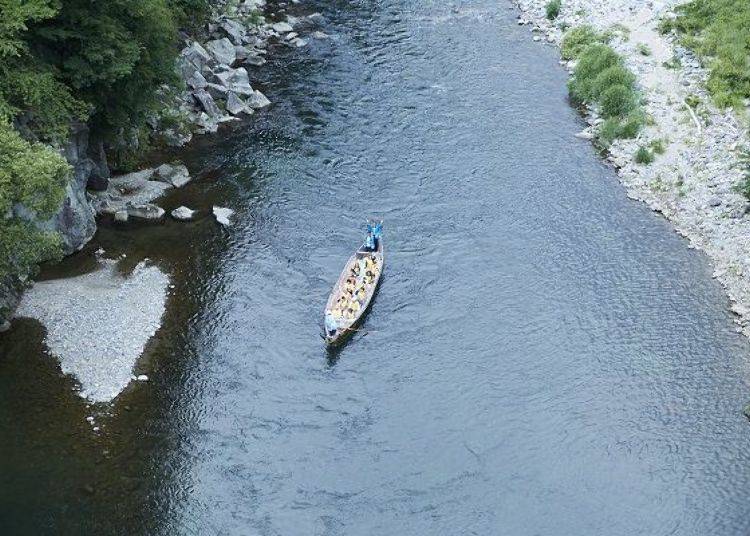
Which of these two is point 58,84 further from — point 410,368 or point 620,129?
point 620,129

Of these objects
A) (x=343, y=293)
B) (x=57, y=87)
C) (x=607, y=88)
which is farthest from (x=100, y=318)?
(x=607, y=88)

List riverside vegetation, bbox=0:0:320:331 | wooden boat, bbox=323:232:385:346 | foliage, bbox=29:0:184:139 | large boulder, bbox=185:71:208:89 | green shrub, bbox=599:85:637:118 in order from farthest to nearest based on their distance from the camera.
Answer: large boulder, bbox=185:71:208:89
green shrub, bbox=599:85:637:118
foliage, bbox=29:0:184:139
wooden boat, bbox=323:232:385:346
riverside vegetation, bbox=0:0:320:331

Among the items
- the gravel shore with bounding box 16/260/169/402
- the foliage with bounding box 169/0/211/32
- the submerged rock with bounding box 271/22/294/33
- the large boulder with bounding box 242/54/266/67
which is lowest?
the gravel shore with bounding box 16/260/169/402

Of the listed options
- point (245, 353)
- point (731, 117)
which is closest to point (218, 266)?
point (245, 353)

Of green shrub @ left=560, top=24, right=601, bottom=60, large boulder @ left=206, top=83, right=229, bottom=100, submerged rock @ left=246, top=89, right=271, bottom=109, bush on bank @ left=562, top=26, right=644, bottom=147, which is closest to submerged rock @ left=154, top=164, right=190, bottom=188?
large boulder @ left=206, top=83, right=229, bottom=100

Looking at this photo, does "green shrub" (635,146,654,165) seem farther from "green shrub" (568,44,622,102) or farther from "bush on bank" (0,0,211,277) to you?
"bush on bank" (0,0,211,277)

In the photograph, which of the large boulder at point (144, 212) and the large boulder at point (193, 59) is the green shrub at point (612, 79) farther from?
the large boulder at point (144, 212)
